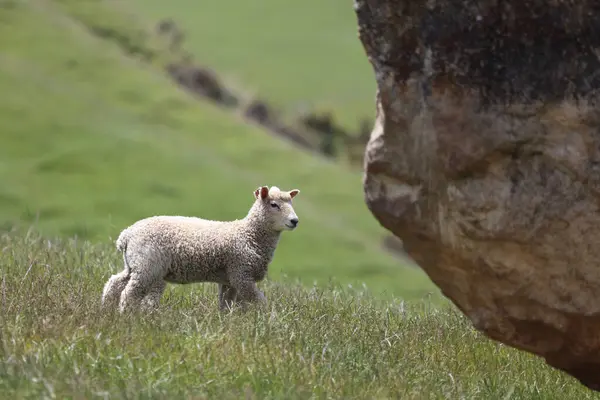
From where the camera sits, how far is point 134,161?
2567cm

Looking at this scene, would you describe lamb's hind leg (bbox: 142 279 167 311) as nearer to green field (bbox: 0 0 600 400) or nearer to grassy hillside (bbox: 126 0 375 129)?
green field (bbox: 0 0 600 400)

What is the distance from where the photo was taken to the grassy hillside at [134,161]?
23141mm

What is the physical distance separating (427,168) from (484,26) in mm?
1010

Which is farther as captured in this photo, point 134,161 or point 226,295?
point 134,161

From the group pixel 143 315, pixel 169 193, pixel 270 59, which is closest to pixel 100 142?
pixel 169 193

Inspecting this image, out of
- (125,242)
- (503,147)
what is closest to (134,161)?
(125,242)

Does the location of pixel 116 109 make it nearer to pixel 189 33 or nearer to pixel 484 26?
pixel 484 26

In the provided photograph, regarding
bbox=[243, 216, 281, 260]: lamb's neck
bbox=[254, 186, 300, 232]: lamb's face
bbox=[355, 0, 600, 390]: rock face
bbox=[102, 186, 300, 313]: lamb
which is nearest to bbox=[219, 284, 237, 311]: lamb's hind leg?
bbox=[102, 186, 300, 313]: lamb

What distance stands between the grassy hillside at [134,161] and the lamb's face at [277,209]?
A: 1114 centimetres

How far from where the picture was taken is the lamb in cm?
840

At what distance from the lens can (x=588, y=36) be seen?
625cm

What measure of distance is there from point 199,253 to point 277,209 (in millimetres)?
894

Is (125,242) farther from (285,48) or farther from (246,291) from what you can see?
(285,48)

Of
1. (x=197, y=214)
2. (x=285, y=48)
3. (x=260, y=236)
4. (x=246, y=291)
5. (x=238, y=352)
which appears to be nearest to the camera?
(x=238, y=352)
